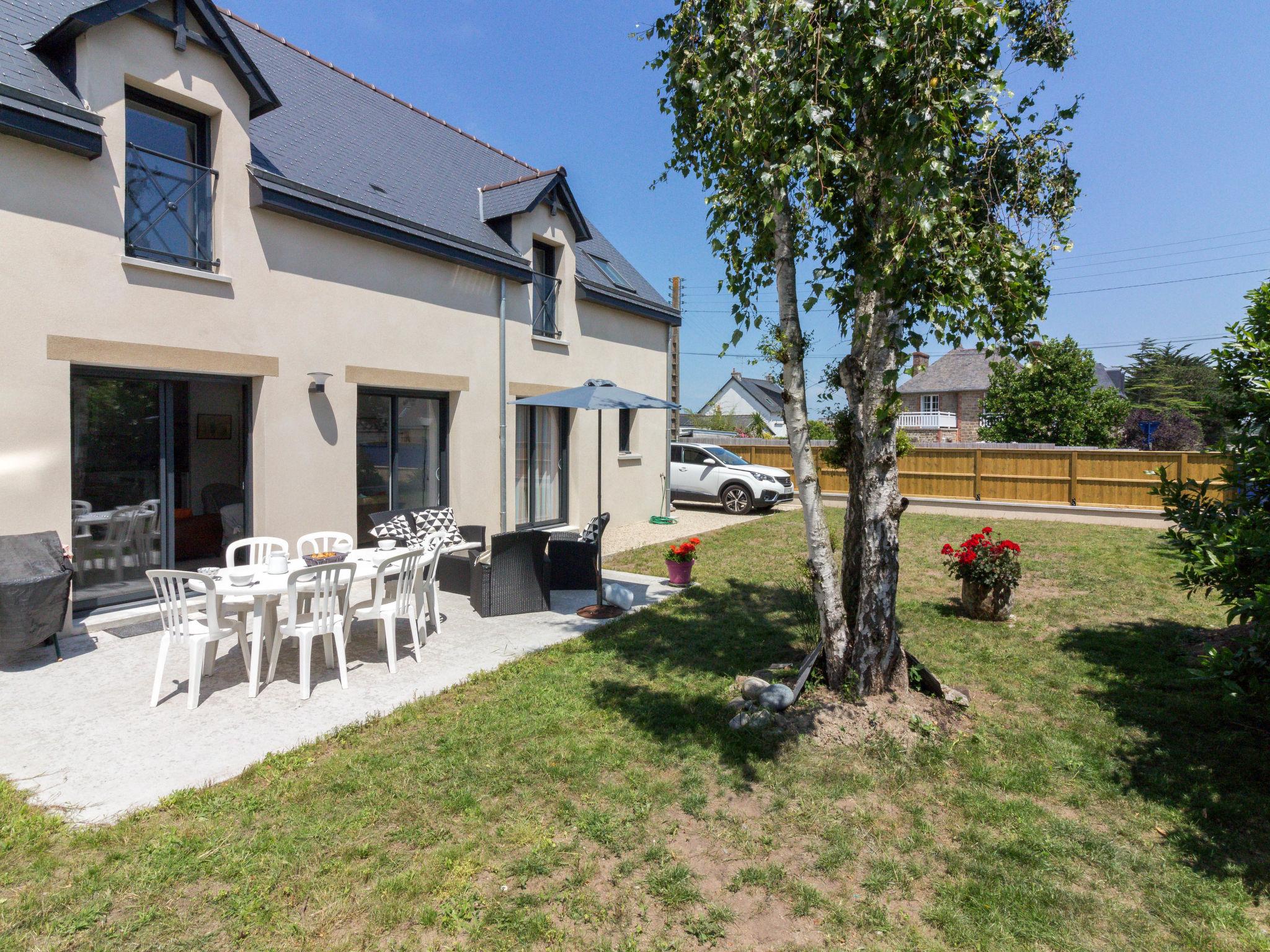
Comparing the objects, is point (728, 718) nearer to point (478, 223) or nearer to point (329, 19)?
point (478, 223)

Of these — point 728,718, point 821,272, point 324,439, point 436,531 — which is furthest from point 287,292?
point 728,718

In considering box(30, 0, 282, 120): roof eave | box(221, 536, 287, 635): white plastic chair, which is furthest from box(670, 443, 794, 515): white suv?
box(30, 0, 282, 120): roof eave

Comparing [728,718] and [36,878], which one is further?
[728,718]

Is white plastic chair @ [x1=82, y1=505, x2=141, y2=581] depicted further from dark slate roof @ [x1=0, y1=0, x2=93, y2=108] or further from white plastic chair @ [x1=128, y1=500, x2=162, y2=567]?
dark slate roof @ [x1=0, y1=0, x2=93, y2=108]

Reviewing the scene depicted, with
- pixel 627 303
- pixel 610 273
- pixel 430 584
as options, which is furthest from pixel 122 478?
pixel 610 273

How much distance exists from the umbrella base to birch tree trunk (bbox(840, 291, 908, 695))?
328 cm

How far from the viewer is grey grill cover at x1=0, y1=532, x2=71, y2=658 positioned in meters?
5.05

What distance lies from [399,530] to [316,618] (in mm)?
3117

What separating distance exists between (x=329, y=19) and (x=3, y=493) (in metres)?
8.11

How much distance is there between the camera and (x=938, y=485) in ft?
59.6

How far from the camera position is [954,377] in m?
41.4

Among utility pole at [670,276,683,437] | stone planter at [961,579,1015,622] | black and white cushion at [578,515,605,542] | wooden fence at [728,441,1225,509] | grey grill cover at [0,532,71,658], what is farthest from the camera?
utility pole at [670,276,683,437]

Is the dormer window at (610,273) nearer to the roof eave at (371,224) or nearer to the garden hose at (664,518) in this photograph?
the roof eave at (371,224)

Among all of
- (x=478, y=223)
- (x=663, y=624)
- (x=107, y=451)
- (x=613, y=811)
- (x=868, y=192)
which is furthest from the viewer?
(x=478, y=223)
